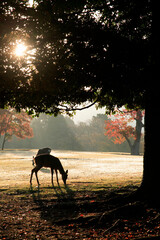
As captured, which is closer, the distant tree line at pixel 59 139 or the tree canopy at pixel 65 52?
the tree canopy at pixel 65 52

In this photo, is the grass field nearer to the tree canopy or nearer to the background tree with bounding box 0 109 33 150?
the tree canopy

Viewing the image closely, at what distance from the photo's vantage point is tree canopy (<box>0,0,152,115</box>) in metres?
7.90

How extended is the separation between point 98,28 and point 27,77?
9.41 ft

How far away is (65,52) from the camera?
863 cm

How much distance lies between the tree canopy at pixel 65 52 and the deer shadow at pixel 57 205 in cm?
390

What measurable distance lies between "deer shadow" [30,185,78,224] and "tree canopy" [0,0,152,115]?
3.90m

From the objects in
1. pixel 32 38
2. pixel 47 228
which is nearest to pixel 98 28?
pixel 32 38

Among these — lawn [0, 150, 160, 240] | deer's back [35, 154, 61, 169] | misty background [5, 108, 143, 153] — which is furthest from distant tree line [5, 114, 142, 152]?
lawn [0, 150, 160, 240]

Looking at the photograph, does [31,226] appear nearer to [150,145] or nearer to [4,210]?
[4,210]

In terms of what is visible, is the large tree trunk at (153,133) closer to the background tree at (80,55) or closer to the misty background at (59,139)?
the background tree at (80,55)

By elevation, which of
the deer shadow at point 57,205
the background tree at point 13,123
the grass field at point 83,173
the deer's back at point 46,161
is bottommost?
the grass field at point 83,173

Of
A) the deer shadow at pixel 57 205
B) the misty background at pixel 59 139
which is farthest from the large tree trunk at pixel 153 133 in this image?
the misty background at pixel 59 139

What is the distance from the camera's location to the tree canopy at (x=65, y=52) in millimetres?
7898

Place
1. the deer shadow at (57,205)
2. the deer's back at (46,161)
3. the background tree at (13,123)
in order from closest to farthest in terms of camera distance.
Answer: the deer shadow at (57,205) → the deer's back at (46,161) → the background tree at (13,123)
